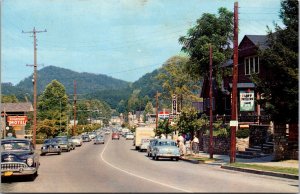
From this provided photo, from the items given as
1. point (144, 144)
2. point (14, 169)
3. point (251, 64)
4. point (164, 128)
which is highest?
point (251, 64)

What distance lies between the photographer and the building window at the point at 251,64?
4930 centimetres

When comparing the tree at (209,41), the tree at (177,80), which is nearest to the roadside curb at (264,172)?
the tree at (209,41)

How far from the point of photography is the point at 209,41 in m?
68.0

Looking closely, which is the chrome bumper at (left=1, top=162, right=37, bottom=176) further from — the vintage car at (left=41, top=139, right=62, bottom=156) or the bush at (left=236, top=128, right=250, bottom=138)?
the vintage car at (left=41, top=139, right=62, bottom=156)

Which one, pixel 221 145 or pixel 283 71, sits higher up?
pixel 283 71

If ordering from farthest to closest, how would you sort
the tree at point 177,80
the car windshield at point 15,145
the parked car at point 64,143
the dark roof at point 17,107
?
the dark roof at point 17,107, the tree at point 177,80, the parked car at point 64,143, the car windshield at point 15,145

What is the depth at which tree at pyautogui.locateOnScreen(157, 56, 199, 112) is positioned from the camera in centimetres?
9644

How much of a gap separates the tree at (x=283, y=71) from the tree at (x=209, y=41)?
3518 centimetres

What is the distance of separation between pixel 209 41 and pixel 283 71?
38.3 m

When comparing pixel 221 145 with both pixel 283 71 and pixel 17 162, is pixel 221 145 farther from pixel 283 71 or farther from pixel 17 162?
pixel 17 162

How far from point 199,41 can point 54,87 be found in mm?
71831

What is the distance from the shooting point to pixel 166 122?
7100cm

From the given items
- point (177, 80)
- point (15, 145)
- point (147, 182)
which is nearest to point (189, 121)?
point (15, 145)

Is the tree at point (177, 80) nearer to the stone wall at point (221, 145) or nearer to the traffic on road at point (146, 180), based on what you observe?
the stone wall at point (221, 145)
